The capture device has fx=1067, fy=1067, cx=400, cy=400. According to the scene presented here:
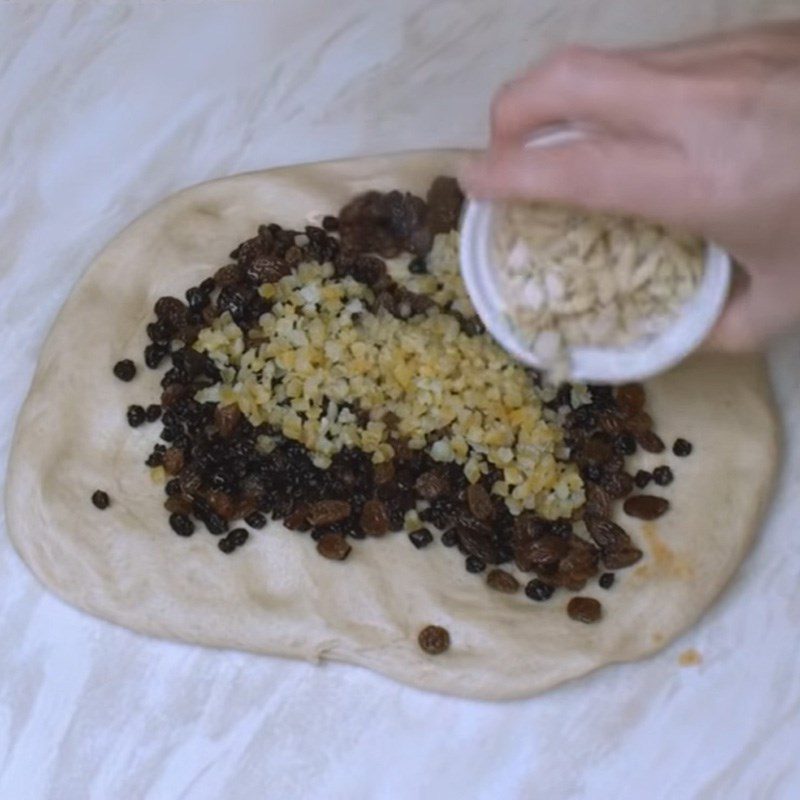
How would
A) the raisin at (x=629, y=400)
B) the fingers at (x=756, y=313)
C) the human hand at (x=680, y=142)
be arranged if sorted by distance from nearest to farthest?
the human hand at (x=680, y=142), the fingers at (x=756, y=313), the raisin at (x=629, y=400)

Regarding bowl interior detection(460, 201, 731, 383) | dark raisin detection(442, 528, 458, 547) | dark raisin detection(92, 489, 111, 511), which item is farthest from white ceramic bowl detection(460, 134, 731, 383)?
dark raisin detection(92, 489, 111, 511)

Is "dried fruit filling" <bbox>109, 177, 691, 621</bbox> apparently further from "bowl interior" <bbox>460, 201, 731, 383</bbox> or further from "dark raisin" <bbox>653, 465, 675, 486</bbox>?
"bowl interior" <bbox>460, 201, 731, 383</bbox>

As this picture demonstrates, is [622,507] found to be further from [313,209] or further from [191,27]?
[191,27]

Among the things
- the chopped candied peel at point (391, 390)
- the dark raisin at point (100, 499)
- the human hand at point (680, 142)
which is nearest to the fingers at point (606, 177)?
the human hand at point (680, 142)

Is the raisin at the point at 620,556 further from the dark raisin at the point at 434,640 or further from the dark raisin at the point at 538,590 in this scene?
the dark raisin at the point at 434,640

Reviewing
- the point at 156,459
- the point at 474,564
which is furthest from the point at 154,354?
the point at 474,564

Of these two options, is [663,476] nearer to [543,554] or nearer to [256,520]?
[543,554]

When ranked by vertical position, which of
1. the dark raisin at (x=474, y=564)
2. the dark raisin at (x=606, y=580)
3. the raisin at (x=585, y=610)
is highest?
the dark raisin at (x=474, y=564)
